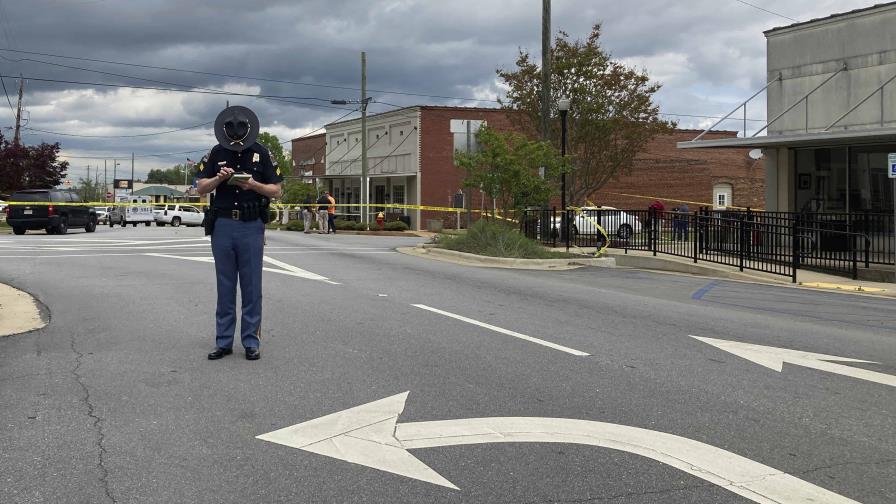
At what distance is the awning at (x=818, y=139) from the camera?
17.8 metres

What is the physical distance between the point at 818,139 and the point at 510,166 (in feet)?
24.5

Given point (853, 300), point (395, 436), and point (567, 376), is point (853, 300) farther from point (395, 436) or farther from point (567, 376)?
point (395, 436)

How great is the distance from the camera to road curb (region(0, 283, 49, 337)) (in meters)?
8.65

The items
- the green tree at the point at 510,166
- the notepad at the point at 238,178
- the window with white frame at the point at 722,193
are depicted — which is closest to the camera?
the notepad at the point at 238,178

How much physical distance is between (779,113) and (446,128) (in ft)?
81.1

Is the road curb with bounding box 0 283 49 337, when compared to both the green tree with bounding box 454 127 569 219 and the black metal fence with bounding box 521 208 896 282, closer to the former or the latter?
the green tree with bounding box 454 127 569 219

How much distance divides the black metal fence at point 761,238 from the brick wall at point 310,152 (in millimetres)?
38015

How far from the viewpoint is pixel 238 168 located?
6.89m

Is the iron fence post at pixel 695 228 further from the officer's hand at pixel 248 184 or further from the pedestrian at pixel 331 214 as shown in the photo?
the pedestrian at pixel 331 214

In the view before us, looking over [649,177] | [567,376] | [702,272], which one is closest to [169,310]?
[567,376]

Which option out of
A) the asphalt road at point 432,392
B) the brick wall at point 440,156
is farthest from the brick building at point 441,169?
the asphalt road at point 432,392

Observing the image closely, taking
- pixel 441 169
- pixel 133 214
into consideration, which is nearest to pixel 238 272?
pixel 441 169

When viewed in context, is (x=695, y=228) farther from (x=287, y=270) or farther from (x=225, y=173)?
(x=225, y=173)

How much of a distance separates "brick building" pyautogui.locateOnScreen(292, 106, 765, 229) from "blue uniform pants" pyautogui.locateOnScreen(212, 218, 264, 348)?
37.0m
